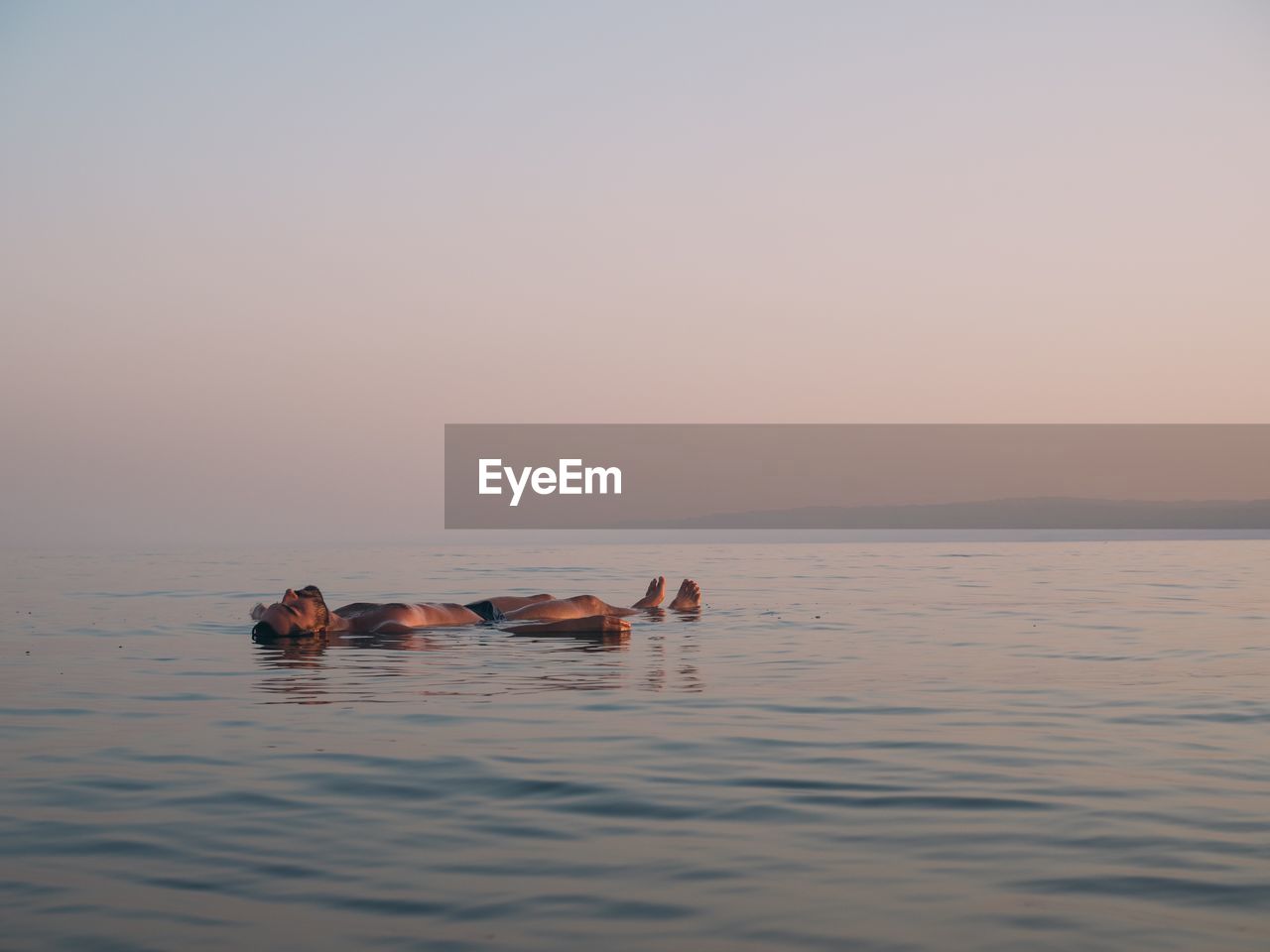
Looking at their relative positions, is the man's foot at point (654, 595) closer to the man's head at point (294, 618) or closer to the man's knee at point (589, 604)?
the man's knee at point (589, 604)

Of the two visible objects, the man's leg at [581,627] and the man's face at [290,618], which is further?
the man's leg at [581,627]

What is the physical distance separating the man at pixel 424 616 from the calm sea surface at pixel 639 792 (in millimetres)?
543

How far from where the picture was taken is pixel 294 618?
58.4ft

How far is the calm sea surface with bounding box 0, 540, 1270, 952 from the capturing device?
18.9 ft

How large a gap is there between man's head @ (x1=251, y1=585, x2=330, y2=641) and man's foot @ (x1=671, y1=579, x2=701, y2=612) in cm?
649

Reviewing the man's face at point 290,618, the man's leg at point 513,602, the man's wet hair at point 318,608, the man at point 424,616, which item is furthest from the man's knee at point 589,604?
the man's face at point 290,618

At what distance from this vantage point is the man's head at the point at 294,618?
58.0 feet

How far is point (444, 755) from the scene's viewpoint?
9.42 meters

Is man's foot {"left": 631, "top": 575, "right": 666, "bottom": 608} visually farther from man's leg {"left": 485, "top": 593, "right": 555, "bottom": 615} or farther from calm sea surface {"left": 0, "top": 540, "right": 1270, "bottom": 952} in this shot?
calm sea surface {"left": 0, "top": 540, "right": 1270, "bottom": 952}

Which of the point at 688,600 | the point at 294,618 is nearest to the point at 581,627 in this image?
the point at 294,618

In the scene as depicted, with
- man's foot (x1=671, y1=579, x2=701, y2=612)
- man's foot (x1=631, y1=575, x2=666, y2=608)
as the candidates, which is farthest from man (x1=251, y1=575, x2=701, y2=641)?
man's foot (x1=671, y1=579, x2=701, y2=612)

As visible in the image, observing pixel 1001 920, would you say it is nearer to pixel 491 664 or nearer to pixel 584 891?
pixel 584 891

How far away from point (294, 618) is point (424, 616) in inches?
95.6

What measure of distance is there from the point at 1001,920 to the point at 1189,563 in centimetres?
4261
